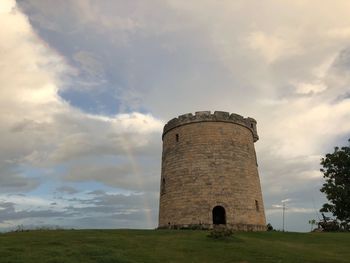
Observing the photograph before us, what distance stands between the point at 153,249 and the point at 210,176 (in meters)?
11.8

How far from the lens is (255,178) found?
31.3m

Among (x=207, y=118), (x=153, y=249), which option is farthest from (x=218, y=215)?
(x=153, y=249)

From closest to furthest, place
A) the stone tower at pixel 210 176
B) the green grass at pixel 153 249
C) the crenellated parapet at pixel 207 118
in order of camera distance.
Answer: the green grass at pixel 153 249 < the stone tower at pixel 210 176 < the crenellated parapet at pixel 207 118

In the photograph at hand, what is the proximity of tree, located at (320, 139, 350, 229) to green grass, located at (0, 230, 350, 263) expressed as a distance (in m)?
16.6

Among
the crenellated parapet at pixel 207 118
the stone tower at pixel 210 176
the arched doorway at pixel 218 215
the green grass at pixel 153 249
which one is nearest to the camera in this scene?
the green grass at pixel 153 249

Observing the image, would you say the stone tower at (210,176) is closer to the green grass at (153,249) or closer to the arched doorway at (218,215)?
the arched doorway at (218,215)

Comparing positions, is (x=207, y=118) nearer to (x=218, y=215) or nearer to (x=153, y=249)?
(x=218, y=215)

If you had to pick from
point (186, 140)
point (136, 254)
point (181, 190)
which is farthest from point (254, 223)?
point (136, 254)

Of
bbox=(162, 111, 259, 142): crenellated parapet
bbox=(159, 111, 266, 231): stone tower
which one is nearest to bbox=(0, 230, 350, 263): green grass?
bbox=(159, 111, 266, 231): stone tower

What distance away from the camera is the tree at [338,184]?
38.0 meters

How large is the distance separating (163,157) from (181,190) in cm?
437

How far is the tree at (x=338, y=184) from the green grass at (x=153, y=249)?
16568mm

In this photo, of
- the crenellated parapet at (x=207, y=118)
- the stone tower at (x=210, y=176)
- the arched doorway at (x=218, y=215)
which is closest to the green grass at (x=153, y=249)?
the stone tower at (x=210, y=176)

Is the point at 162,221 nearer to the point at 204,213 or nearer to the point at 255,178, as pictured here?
the point at 204,213
